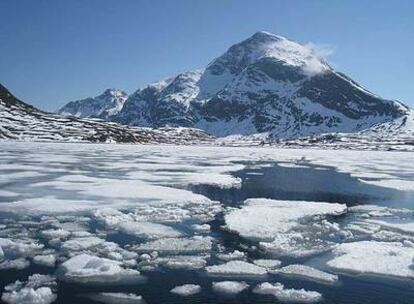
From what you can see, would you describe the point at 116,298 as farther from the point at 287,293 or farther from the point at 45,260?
the point at 287,293

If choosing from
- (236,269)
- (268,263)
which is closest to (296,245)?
(268,263)

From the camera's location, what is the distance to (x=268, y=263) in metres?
12.4

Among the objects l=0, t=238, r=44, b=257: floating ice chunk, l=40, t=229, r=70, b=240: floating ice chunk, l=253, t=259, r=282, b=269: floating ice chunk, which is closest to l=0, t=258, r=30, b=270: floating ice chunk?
l=0, t=238, r=44, b=257: floating ice chunk

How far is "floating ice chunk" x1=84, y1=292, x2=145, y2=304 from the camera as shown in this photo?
9609mm

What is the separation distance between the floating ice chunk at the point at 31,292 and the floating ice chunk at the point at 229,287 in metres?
3.41

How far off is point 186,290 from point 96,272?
7.56 ft

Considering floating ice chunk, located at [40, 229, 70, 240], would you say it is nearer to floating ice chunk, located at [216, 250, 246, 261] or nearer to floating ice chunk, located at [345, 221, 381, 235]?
floating ice chunk, located at [216, 250, 246, 261]

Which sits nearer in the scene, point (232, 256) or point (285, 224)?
point (232, 256)

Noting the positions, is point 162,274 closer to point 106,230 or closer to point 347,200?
point 106,230

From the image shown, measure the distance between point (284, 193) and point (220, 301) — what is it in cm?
1827

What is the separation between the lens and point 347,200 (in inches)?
995

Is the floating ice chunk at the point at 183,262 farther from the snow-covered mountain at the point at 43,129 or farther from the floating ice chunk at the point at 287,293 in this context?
the snow-covered mountain at the point at 43,129

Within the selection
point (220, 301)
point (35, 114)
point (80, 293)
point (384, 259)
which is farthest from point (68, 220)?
point (35, 114)

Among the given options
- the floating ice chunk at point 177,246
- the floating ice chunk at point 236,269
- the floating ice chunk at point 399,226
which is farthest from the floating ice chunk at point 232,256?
the floating ice chunk at point 399,226
